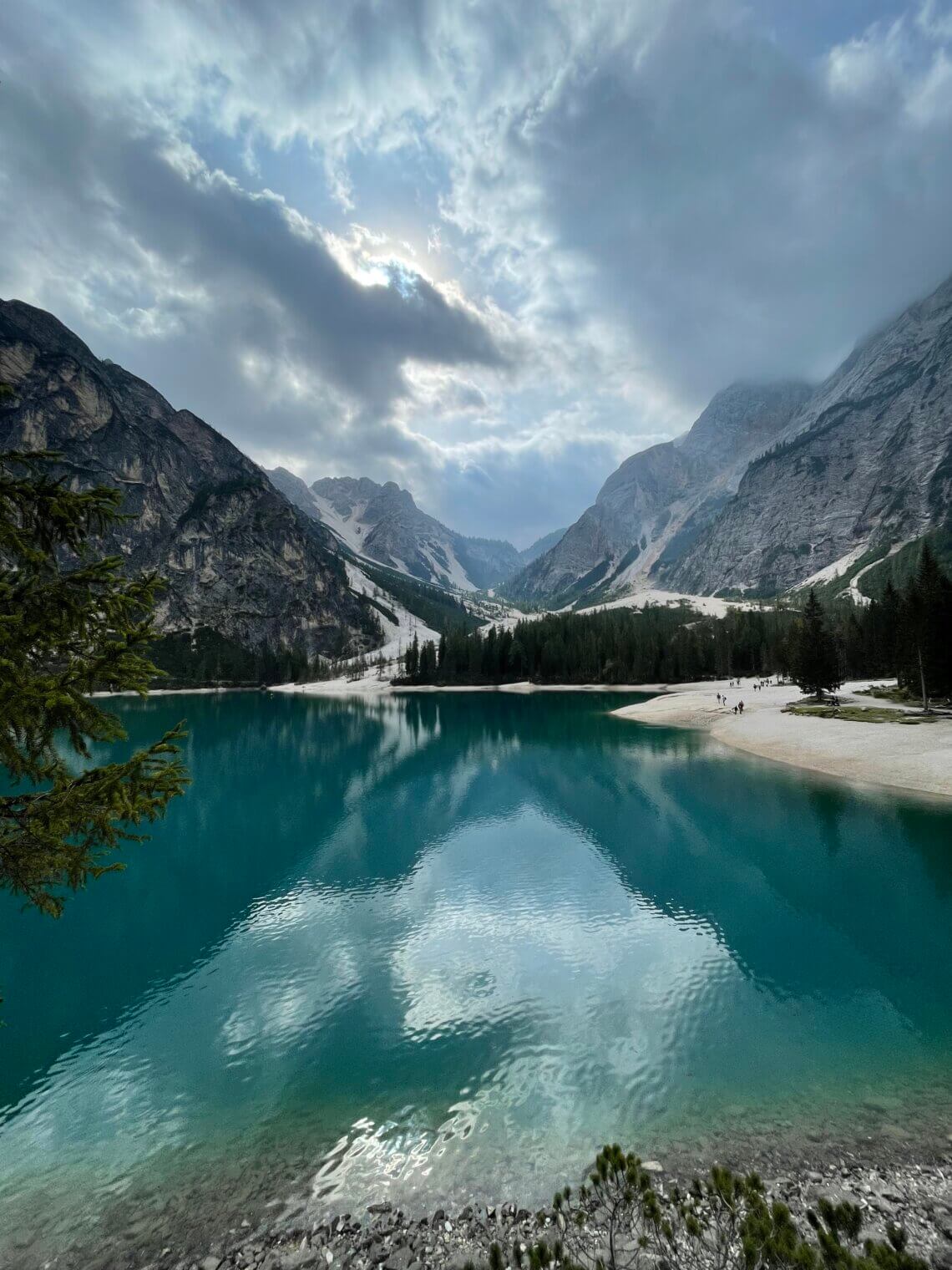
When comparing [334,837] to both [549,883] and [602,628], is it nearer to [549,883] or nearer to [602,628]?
[549,883]

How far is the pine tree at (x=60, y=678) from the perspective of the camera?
6.80m

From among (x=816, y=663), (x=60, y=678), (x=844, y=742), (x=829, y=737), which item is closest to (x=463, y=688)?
(x=816, y=663)

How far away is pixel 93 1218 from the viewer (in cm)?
894

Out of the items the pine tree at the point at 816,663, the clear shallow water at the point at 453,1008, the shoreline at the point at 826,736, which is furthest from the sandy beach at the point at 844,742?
the clear shallow water at the point at 453,1008

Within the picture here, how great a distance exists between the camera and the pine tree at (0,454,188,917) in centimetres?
680

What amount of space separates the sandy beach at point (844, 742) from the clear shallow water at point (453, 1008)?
7.11m

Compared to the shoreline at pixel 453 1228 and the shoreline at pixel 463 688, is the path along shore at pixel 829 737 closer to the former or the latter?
the shoreline at pixel 453 1228

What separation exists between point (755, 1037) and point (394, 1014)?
32.2 feet

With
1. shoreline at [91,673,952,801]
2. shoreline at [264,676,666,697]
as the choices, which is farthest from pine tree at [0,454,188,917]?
shoreline at [264,676,666,697]

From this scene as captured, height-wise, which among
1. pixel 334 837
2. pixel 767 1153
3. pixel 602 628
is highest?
pixel 602 628

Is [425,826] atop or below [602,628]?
below

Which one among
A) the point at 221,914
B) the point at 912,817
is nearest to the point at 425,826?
the point at 221,914

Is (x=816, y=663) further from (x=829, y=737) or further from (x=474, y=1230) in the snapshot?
(x=474, y=1230)

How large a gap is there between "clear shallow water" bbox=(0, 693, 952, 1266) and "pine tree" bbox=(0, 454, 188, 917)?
7.07 metres
